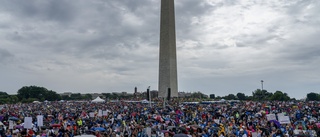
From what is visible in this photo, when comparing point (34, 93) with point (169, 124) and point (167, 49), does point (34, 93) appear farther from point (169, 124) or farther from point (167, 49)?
point (169, 124)

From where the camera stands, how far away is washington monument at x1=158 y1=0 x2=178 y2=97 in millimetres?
52719

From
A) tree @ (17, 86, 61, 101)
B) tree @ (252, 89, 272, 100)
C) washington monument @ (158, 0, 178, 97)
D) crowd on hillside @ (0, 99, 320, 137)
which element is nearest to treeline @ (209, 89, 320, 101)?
tree @ (252, 89, 272, 100)

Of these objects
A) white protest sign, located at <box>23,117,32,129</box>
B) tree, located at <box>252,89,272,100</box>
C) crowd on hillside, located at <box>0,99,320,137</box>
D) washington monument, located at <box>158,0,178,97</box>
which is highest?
washington monument, located at <box>158,0,178,97</box>

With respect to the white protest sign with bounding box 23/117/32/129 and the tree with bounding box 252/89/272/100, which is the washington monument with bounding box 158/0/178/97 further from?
the tree with bounding box 252/89/272/100

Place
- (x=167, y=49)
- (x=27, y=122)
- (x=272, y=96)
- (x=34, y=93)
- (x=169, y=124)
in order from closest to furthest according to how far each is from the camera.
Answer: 1. (x=27, y=122)
2. (x=169, y=124)
3. (x=167, y=49)
4. (x=272, y=96)
5. (x=34, y=93)

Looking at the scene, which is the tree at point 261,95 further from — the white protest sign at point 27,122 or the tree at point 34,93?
the white protest sign at point 27,122

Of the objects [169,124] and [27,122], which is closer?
[27,122]

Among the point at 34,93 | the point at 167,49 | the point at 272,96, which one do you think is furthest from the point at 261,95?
the point at 34,93

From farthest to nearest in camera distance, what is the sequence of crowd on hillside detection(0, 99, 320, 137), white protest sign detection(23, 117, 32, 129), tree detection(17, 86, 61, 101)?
tree detection(17, 86, 61, 101) → white protest sign detection(23, 117, 32, 129) → crowd on hillside detection(0, 99, 320, 137)

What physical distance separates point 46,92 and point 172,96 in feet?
284

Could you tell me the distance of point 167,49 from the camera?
53.6m

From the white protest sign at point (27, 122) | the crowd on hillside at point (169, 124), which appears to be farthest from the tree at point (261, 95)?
the white protest sign at point (27, 122)

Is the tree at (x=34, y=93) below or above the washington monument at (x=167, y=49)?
below

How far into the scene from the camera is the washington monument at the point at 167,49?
52.7 metres
